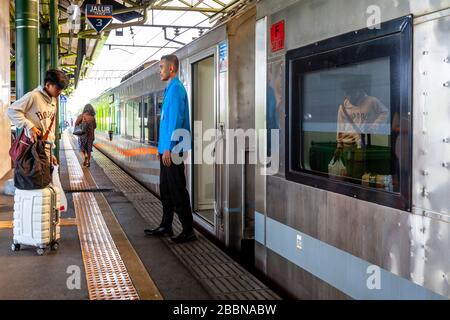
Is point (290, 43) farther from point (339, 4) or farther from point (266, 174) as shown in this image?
point (266, 174)

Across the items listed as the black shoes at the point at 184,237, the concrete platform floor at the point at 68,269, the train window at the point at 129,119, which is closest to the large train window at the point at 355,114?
the concrete platform floor at the point at 68,269

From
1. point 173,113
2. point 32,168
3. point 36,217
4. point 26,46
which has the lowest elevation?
point 36,217

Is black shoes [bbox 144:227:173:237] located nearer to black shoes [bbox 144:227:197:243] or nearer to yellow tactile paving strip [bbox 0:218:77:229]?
black shoes [bbox 144:227:197:243]

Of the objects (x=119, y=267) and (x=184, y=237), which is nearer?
(x=119, y=267)

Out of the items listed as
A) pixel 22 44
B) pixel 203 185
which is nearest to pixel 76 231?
pixel 203 185

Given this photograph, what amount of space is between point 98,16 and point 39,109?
21.5 ft

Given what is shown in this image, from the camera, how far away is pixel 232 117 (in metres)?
5.10

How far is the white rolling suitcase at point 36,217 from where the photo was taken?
4746mm

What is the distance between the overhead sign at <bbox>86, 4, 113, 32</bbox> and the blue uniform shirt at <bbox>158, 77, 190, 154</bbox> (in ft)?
20.1

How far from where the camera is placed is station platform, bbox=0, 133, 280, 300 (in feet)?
12.6

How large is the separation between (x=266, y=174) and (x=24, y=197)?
2.26 m

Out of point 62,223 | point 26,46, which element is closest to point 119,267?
point 62,223

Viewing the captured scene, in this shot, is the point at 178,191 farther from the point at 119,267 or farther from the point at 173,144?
the point at 119,267

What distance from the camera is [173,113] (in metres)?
5.15
